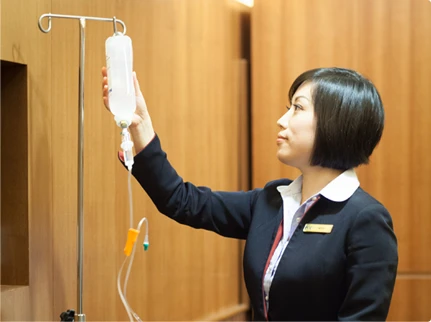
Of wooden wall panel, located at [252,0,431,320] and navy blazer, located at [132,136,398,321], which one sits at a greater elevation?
wooden wall panel, located at [252,0,431,320]

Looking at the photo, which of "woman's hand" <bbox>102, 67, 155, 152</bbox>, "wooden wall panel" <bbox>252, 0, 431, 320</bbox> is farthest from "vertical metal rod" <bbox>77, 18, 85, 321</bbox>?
"wooden wall panel" <bbox>252, 0, 431, 320</bbox>

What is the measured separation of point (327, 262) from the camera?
1378 mm

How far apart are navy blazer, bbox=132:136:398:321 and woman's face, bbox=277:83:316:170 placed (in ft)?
0.41

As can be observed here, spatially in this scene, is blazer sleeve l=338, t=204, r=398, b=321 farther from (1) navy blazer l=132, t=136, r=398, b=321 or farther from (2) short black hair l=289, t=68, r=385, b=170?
(2) short black hair l=289, t=68, r=385, b=170

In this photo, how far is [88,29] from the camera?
1.95 meters

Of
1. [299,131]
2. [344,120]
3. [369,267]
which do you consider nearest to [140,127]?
[299,131]

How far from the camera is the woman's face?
1.50 metres

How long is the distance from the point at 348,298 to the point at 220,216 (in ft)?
1.50

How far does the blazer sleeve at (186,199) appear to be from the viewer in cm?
156

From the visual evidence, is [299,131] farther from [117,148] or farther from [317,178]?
[117,148]

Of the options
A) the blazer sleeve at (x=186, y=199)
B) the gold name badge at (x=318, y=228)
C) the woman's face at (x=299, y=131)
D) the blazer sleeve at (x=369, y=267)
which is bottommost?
the blazer sleeve at (x=369, y=267)

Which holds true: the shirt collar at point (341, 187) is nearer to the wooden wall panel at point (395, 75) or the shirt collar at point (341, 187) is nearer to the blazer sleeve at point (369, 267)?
the blazer sleeve at point (369, 267)

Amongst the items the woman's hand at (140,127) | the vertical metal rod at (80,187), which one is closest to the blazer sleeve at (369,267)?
the woman's hand at (140,127)

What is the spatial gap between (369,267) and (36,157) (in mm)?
958
